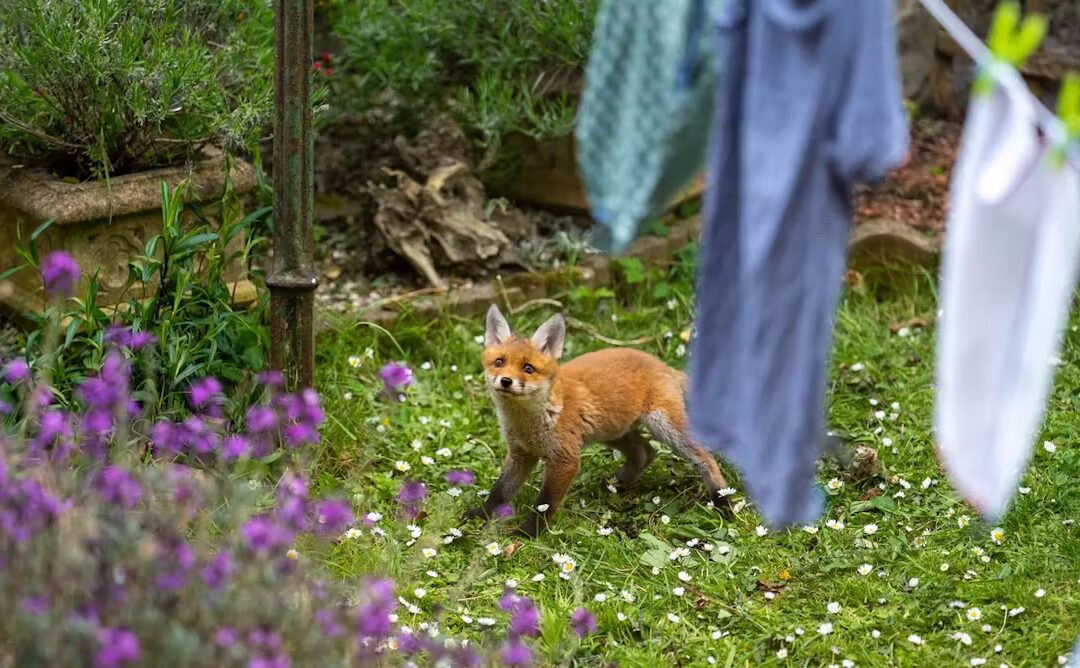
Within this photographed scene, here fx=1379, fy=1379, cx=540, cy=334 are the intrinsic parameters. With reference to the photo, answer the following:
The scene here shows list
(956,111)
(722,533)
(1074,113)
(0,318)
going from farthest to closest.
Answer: (956,111), (0,318), (722,533), (1074,113)

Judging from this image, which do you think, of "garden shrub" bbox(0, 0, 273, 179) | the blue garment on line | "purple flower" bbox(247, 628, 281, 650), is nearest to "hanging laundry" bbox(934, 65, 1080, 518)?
the blue garment on line

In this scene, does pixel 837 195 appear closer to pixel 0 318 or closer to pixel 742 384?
pixel 742 384

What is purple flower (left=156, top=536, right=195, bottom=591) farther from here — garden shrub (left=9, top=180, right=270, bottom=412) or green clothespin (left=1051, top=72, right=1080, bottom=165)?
garden shrub (left=9, top=180, right=270, bottom=412)

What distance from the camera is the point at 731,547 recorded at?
4742 millimetres

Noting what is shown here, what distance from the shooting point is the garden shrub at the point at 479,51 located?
6.58 m

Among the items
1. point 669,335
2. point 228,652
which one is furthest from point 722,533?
point 228,652

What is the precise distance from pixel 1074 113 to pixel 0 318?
4.60 meters

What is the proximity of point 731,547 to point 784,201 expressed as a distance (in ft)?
7.66

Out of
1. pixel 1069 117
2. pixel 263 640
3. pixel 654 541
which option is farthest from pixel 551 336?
pixel 1069 117

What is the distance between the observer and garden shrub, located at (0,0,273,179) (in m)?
5.11

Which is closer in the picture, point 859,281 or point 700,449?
point 700,449

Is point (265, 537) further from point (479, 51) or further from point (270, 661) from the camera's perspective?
point (479, 51)

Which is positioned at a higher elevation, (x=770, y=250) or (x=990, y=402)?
(x=770, y=250)

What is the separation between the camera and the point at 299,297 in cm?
496
